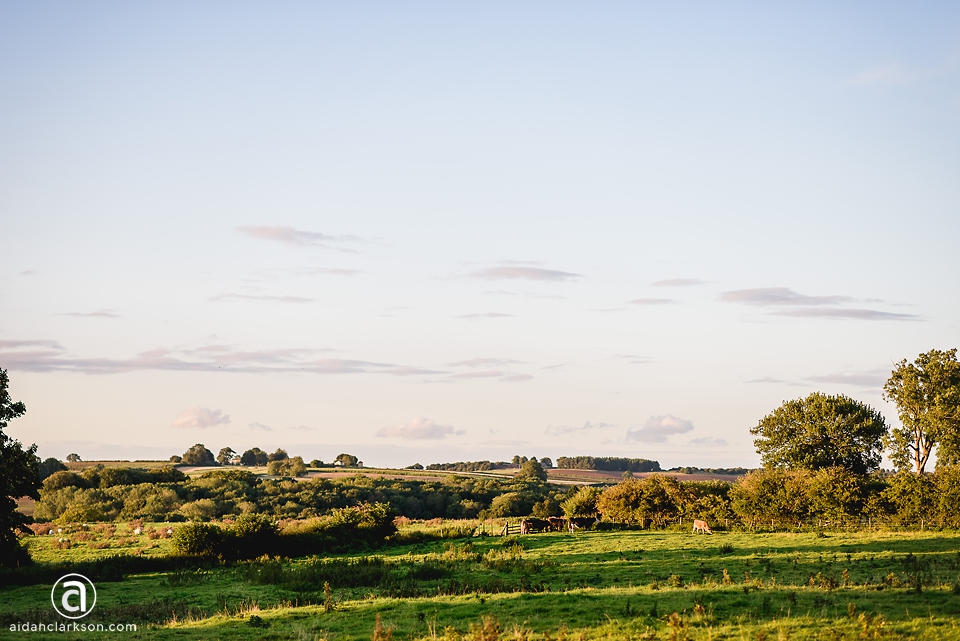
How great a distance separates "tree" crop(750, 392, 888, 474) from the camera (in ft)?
206

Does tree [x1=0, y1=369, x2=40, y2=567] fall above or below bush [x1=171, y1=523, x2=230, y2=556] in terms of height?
above

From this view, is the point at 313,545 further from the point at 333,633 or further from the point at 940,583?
the point at 940,583

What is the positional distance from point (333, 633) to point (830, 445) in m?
53.6

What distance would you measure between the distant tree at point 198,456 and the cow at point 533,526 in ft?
404

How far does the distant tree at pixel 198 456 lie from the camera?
163 meters

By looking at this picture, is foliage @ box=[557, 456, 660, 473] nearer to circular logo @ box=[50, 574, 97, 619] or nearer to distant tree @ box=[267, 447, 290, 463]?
distant tree @ box=[267, 447, 290, 463]

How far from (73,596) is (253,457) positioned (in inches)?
5691

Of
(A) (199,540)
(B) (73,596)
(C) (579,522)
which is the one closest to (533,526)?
(C) (579,522)

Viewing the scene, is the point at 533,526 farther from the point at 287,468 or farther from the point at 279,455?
the point at 279,455

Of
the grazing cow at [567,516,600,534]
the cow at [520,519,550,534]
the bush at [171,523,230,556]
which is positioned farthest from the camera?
the grazing cow at [567,516,600,534]

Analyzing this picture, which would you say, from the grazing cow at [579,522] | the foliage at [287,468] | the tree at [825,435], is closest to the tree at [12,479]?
the grazing cow at [579,522]

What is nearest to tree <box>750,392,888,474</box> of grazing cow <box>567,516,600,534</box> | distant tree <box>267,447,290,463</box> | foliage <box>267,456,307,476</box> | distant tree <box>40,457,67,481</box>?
grazing cow <box>567,516,600,534</box>

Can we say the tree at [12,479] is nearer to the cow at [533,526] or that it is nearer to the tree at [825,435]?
the cow at [533,526]

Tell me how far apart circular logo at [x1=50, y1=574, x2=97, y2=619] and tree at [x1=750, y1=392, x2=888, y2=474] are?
50.5 metres
